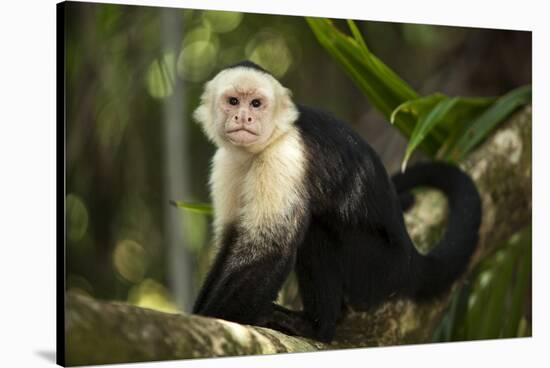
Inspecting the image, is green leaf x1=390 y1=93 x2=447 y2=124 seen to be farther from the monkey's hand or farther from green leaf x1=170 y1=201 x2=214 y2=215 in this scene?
the monkey's hand

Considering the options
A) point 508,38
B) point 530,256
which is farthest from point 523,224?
point 508,38

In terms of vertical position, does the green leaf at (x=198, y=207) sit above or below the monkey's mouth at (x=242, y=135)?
below

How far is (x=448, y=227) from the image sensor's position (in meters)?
3.39

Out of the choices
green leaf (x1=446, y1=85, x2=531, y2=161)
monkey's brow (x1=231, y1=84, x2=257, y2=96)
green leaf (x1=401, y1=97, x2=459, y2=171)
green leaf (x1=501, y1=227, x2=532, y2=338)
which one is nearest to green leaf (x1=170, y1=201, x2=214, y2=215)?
monkey's brow (x1=231, y1=84, x2=257, y2=96)

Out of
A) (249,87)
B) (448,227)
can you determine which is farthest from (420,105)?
(249,87)

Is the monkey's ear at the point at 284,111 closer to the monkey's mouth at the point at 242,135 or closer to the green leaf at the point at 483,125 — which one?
the monkey's mouth at the point at 242,135

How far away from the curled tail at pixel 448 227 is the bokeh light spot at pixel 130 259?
3.87 ft

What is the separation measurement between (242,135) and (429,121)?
956 mm

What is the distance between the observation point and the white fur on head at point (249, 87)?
2.84 metres

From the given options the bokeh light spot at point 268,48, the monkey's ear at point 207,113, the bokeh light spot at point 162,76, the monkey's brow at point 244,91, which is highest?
the bokeh light spot at point 268,48

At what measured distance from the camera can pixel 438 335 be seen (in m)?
3.55

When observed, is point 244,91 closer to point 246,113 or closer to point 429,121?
point 246,113

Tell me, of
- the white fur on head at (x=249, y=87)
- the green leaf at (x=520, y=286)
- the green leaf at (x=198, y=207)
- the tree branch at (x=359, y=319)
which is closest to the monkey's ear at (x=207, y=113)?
the white fur on head at (x=249, y=87)

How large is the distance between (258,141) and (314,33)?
0.77 m
